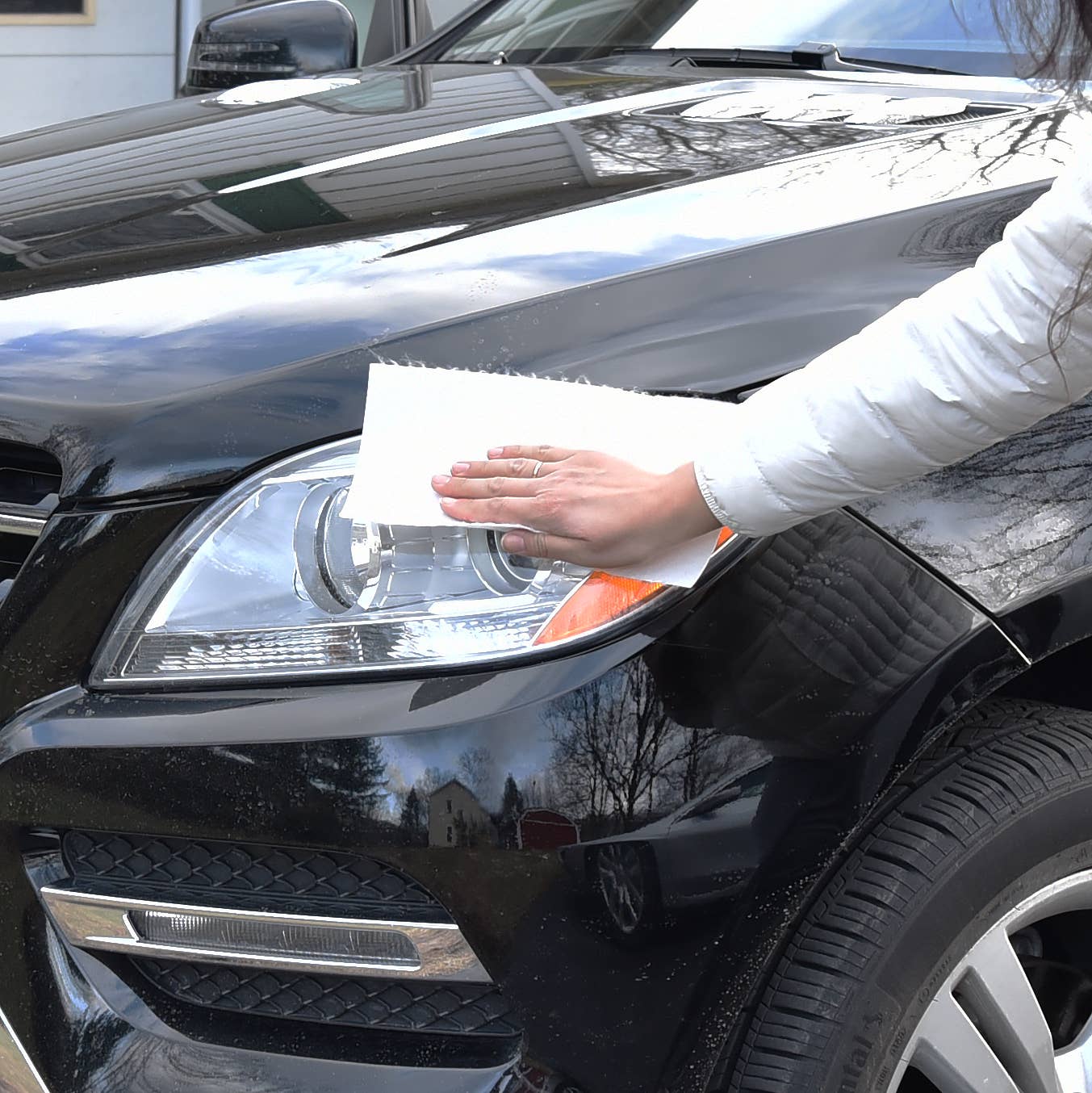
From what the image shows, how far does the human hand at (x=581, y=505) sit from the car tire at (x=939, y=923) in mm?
380

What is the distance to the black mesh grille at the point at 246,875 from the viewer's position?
47.9 inches

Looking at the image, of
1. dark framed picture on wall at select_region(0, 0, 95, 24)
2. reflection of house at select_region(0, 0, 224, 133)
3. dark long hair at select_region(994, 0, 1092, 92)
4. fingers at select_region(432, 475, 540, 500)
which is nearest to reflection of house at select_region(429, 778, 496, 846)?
fingers at select_region(432, 475, 540, 500)

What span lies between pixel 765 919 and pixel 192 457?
2.13ft

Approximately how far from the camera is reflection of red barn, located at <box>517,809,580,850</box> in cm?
116

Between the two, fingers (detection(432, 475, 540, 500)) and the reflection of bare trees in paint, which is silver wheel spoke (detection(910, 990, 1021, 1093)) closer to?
the reflection of bare trees in paint

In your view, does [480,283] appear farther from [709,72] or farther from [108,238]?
[709,72]

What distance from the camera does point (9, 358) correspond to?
133 centimetres

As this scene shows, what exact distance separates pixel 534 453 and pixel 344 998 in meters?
0.52

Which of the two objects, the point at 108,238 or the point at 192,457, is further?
the point at 108,238

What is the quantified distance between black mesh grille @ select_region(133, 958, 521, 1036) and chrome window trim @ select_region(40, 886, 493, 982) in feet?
0.08

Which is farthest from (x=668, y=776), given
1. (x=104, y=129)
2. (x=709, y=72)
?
(x=104, y=129)

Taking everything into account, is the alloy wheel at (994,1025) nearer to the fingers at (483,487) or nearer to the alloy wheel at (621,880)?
the alloy wheel at (621,880)

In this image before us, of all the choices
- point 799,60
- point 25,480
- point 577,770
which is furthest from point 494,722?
point 799,60

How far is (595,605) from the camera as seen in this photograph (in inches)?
47.6
